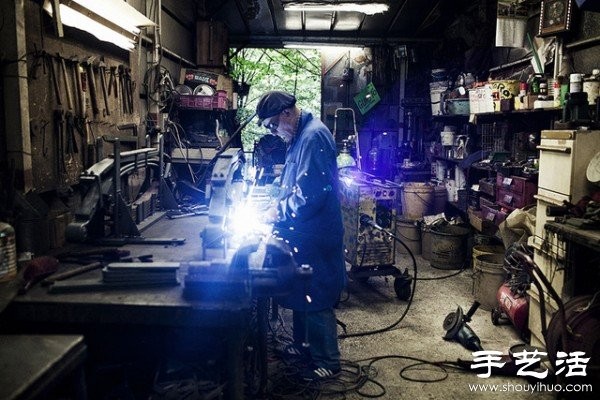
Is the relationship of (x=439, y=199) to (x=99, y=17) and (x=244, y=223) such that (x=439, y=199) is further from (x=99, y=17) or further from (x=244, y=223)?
(x=99, y=17)

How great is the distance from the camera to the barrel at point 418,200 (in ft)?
25.7

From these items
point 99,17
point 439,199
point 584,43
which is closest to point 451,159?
point 439,199

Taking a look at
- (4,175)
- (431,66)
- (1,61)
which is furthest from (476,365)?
(431,66)

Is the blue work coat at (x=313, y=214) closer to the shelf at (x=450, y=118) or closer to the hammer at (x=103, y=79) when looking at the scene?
the hammer at (x=103, y=79)

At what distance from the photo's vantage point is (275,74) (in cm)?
1059

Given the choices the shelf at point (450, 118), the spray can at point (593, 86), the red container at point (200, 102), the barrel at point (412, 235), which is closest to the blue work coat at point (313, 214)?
the spray can at point (593, 86)

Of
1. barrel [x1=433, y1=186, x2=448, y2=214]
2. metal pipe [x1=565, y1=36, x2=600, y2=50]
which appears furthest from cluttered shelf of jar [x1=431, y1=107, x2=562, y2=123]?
barrel [x1=433, y1=186, x2=448, y2=214]

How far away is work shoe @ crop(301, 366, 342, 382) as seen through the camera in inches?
142

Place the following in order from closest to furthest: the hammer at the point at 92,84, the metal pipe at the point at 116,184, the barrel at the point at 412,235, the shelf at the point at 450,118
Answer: the metal pipe at the point at 116,184
the hammer at the point at 92,84
the barrel at the point at 412,235
the shelf at the point at 450,118

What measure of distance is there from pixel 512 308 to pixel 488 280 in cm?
72

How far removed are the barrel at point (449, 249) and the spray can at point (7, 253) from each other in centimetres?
551

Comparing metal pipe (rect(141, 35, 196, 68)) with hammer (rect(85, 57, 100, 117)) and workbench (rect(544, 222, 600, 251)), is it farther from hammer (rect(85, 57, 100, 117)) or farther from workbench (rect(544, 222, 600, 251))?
workbench (rect(544, 222, 600, 251))

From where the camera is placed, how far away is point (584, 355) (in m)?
3.15

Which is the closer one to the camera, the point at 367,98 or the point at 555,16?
the point at 555,16
